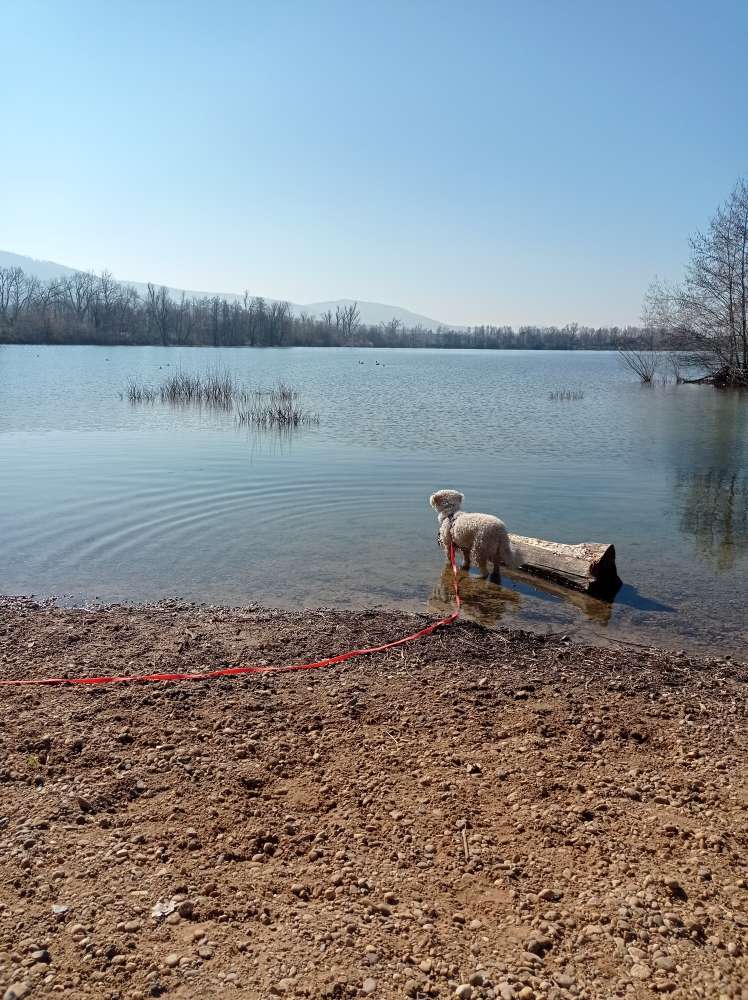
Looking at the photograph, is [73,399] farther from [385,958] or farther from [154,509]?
[385,958]

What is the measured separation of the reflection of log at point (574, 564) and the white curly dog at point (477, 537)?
279mm

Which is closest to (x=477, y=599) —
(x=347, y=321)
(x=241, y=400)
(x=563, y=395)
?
(x=241, y=400)

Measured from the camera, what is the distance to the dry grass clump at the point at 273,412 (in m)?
24.8

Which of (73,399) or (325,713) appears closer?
(325,713)

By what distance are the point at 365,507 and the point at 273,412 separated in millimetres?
14142

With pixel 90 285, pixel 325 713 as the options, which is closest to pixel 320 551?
pixel 325 713

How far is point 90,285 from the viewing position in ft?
445

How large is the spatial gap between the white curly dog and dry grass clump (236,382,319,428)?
49.1 feet

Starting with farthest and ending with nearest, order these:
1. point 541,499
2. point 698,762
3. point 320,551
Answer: point 541,499
point 320,551
point 698,762

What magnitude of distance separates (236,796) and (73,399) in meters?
29.9

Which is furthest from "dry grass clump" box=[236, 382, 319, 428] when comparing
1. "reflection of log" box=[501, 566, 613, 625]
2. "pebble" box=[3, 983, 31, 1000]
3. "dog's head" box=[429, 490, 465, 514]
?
"pebble" box=[3, 983, 31, 1000]

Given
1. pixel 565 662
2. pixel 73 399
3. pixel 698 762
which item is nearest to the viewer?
pixel 698 762

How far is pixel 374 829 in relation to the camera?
161 inches

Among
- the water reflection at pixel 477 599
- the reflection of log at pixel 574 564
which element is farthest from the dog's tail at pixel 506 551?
the water reflection at pixel 477 599
